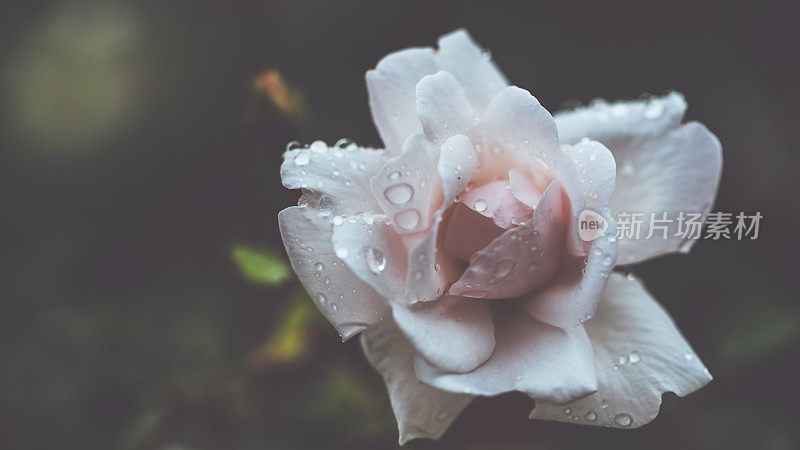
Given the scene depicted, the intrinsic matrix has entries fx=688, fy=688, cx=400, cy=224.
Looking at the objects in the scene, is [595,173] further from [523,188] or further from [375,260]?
[375,260]

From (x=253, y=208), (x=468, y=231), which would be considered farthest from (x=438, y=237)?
(x=253, y=208)

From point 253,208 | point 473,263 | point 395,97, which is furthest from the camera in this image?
point 253,208

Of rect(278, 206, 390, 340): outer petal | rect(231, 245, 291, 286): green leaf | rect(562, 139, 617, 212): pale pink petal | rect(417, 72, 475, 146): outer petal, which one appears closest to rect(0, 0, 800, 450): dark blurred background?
rect(231, 245, 291, 286): green leaf

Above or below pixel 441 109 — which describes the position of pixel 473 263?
below

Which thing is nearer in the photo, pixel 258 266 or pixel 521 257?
pixel 521 257

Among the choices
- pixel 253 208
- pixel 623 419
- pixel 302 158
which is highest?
pixel 302 158

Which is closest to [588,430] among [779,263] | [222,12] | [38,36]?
[779,263]

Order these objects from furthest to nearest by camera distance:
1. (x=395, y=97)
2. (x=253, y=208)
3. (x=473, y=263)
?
(x=253, y=208) < (x=395, y=97) < (x=473, y=263)
